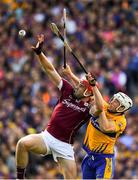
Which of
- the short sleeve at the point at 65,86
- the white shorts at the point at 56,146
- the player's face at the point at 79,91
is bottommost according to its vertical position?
the white shorts at the point at 56,146

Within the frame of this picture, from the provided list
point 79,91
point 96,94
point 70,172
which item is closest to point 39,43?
point 79,91

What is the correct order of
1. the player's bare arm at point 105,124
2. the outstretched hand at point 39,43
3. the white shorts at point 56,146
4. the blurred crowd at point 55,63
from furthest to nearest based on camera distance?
the blurred crowd at point 55,63 < the white shorts at point 56,146 < the outstretched hand at point 39,43 < the player's bare arm at point 105,124

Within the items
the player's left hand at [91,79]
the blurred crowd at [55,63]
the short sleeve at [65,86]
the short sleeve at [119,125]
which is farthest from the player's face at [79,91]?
the blurred crowd at [55,63]

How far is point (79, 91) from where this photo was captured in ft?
52.5

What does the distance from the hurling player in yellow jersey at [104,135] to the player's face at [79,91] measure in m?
0.28

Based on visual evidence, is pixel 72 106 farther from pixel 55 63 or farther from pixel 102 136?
pixel 55 63

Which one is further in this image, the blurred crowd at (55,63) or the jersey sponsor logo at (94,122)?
the blurred crowd at (55,63)

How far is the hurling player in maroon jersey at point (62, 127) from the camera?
52.7 ft

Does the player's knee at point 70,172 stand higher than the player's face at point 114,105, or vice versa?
the player's face at point 114,105

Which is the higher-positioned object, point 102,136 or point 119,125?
point 119,125

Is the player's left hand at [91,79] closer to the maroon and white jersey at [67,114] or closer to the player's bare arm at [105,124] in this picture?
the player's bare arm at [105,124]

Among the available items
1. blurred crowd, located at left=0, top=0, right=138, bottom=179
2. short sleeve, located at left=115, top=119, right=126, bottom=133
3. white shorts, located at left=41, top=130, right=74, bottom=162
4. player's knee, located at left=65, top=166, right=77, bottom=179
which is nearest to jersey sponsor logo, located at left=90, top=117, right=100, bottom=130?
short sleeve, located at left=115, top=119, right=126, bottom=133

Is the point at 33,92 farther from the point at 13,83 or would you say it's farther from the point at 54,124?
the point at 54,124

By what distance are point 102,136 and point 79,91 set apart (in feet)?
2.80
